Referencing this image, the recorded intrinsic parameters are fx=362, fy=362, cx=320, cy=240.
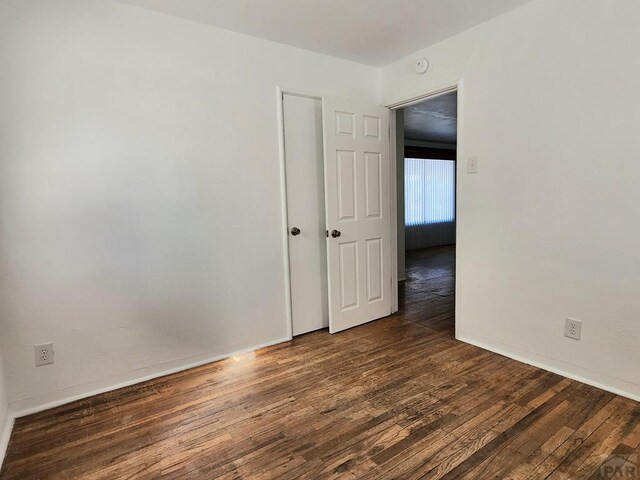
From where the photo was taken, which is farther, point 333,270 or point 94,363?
point 333,270

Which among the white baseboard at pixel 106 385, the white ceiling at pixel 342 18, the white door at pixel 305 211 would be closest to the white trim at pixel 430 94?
the white ceiling at pixel 342 18

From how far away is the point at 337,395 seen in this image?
2.18 m

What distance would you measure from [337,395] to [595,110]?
2253mm

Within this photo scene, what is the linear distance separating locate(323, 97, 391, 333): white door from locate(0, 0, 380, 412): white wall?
451mm

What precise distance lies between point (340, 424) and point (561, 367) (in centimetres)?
155

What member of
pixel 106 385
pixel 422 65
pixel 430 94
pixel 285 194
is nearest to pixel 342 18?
pixel 422 65

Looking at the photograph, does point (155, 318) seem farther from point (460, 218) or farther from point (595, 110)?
point (595, 110)

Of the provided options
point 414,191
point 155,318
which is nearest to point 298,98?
point 155,318

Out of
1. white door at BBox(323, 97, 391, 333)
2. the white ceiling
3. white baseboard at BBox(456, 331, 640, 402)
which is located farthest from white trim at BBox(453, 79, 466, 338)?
white door at BBox(323, 97, 391, 333)

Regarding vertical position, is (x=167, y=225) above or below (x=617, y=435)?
above

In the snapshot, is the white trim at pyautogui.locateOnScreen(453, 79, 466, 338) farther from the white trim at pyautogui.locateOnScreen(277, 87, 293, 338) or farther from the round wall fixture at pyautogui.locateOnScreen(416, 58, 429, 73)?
the white trim at pyautogui.locateOnScreen(277, 87, 293, 338)

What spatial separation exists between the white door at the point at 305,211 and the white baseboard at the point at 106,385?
0.68 m

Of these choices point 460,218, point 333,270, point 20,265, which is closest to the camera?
point 20,265

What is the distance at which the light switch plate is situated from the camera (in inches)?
107
